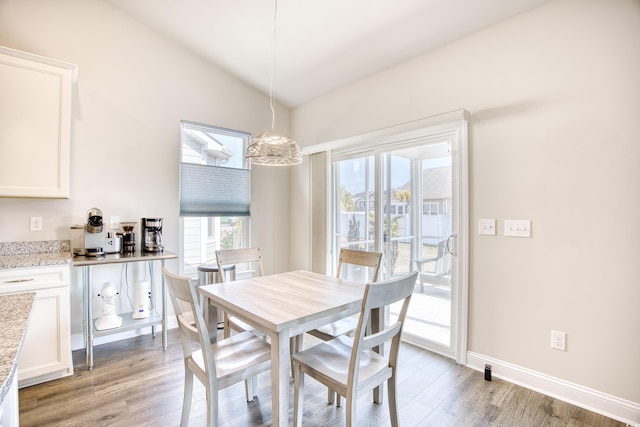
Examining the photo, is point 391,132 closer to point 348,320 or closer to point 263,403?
point 348,320

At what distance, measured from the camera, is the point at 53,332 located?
2307 millimetres

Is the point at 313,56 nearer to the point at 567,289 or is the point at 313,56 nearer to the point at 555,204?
the point at 555,204

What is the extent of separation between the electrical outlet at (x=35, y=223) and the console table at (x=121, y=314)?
435 millimetres

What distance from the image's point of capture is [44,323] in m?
2.27

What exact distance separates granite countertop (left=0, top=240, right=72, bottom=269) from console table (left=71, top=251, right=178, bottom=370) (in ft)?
0.44

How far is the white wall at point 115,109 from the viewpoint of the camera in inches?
107

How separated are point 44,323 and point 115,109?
200 cm

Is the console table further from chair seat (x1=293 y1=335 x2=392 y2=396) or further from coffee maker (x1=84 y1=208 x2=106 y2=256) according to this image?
chair seat (x1=293 y1=335 x2=392 y2=396)

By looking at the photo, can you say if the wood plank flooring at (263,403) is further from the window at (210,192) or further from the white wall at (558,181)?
the window at (210,192)

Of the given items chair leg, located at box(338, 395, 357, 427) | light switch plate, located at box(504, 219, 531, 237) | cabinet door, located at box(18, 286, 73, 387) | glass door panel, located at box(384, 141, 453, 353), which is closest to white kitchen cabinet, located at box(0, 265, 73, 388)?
cabinet door, located at box(18, 286, 73, 387)

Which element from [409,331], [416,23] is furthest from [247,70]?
[409,331]

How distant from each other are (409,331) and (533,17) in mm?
2771

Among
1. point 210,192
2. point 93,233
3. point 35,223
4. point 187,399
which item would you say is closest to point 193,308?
point 187,399

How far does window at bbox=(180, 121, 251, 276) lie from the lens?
3508mm
